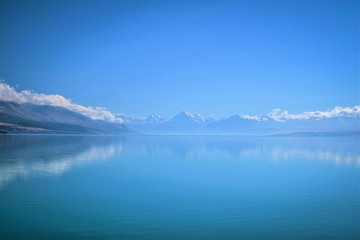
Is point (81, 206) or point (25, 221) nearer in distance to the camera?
point (25, 221)

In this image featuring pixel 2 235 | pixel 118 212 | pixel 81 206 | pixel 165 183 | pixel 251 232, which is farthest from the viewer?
pixel 165 183

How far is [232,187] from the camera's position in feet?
111

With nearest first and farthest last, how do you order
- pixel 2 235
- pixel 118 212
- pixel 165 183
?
pixel 2 235, pixel 118 212, pixel 165 183

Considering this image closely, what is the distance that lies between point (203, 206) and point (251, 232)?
6863 mm

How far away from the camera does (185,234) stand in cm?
1839

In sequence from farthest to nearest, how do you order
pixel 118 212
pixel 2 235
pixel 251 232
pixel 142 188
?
pixel 142 188 → pixel 118 212 → pixel 251 232 → pixel 2 235

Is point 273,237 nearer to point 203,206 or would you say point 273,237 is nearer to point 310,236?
point 310,236

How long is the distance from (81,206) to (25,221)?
4983mm

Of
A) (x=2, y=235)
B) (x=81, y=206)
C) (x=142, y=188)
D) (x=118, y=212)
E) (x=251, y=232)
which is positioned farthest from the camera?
(x=142, y=188)

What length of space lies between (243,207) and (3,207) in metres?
19.3

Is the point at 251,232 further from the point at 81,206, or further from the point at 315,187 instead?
the point at 315,187

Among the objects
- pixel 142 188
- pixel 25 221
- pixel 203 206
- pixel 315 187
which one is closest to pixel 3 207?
pixel 25 221

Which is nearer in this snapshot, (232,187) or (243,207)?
(243,207)

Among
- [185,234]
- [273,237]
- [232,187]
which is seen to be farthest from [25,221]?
[232,187]
